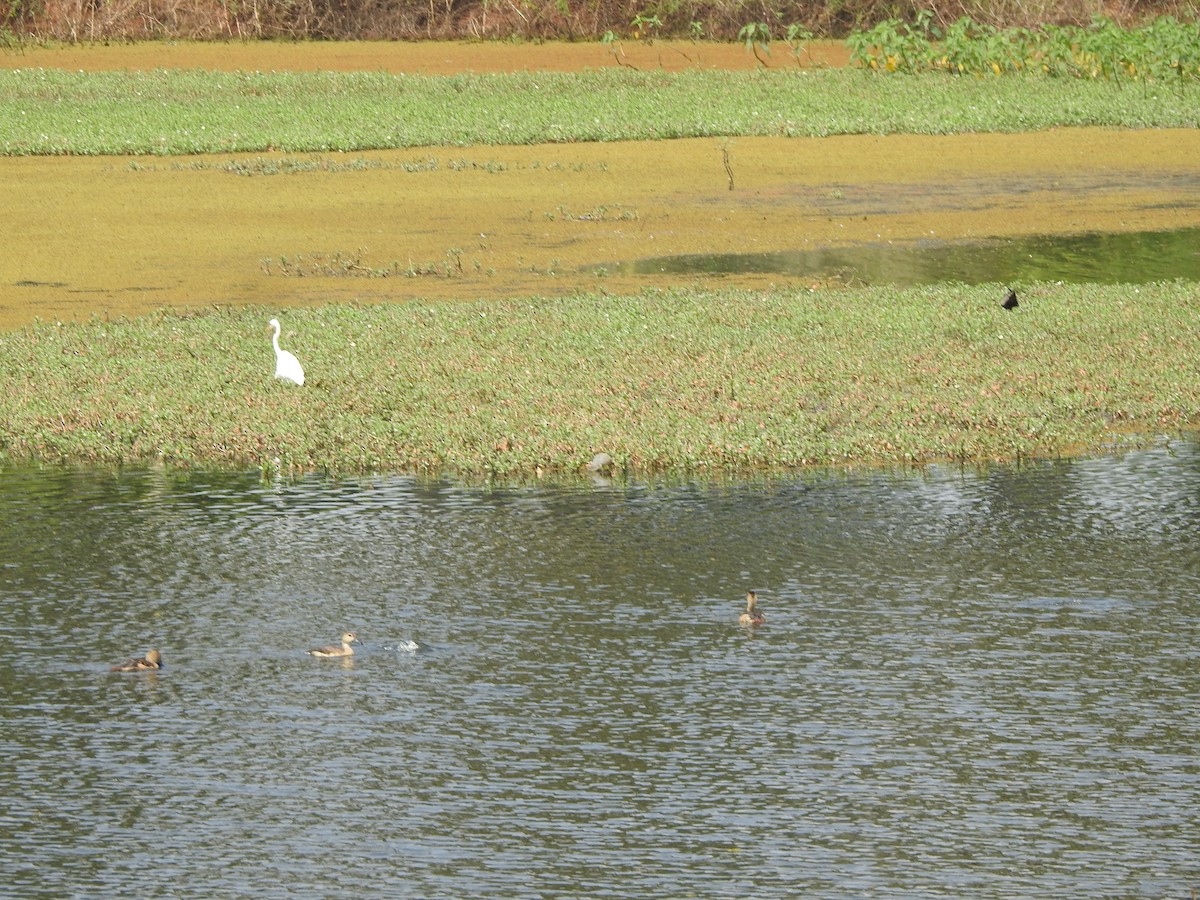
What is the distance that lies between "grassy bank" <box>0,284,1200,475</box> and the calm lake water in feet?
1.65

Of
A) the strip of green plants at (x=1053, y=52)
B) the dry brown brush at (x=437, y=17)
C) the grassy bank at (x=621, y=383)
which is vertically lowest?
the grassy bank at (x=621, y=383)

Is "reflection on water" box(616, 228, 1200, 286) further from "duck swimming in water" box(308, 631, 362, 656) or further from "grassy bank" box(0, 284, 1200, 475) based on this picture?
"duck swimming in water" box(308, 631, 362, 656)

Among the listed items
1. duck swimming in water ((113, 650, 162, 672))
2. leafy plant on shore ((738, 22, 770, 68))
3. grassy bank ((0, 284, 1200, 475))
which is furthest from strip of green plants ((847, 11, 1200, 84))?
duck swimming in water ((113, 650, 162, 672))

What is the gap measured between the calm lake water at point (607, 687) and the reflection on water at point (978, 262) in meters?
6.85

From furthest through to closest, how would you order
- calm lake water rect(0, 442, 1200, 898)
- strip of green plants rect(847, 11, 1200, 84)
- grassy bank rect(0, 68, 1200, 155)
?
strip of green plants rect(847, 11, 1200, 84) → grassy bank rect(0, 68, 1200, 155) → calm lake water rect(0, 442, 1200, 898)

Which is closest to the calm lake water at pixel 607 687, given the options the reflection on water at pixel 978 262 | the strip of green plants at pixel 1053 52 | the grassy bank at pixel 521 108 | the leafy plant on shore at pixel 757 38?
the reflection on water at pixel 978 262

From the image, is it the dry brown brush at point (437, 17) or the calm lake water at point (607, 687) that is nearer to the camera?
the calm lake water at point (607, 687)

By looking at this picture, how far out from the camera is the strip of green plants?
30859 millimetres

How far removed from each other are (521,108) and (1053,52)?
8572 mm

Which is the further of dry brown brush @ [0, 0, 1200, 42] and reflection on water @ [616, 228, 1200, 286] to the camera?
dry brown brush @ [0, 0, 1200, 42]

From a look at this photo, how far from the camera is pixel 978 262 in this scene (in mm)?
20203

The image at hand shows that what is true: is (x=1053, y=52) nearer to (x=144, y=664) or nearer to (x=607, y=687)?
(x=607, y=687)

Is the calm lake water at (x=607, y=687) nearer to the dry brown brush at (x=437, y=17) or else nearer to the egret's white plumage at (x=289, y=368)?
the egret's white plumage at (x=289, y=368)

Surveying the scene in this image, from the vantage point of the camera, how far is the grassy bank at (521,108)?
2702 centimetres
